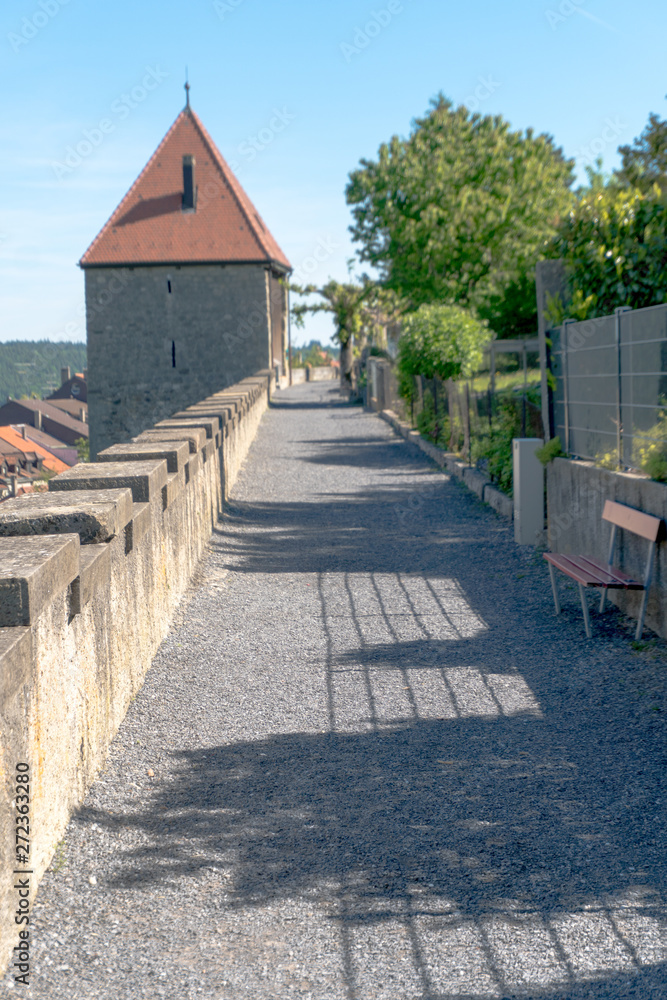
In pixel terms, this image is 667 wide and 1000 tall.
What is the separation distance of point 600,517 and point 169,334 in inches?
1427

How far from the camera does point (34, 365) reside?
160m

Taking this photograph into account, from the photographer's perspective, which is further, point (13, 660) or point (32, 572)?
point (32, 572)

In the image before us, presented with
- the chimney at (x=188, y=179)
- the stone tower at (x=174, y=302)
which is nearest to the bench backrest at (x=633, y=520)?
the stone tower at (x=174, y=302)

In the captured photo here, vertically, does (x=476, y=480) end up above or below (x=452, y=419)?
below

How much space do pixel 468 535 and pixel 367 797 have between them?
6.55 metres

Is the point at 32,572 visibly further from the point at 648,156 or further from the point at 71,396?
the point at 71,396

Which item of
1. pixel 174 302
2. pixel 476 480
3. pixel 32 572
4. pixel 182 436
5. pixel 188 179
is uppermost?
pixel 188 179

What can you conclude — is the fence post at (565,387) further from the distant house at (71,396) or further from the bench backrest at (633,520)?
the distant house at (71,396)

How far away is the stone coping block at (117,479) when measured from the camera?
5.50 meters

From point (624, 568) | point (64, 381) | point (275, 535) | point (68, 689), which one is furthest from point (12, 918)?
point (64, 381)

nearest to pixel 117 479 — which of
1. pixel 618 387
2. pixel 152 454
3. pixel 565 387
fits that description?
pixel 152 454

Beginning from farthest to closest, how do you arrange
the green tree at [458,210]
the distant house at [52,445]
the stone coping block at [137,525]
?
the distant house at [52,445] < the green tree at [458,210] < the stone coping block at [137,525]

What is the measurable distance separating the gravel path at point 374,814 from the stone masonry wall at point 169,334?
3466 centimetres

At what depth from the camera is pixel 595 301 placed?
976 cm
